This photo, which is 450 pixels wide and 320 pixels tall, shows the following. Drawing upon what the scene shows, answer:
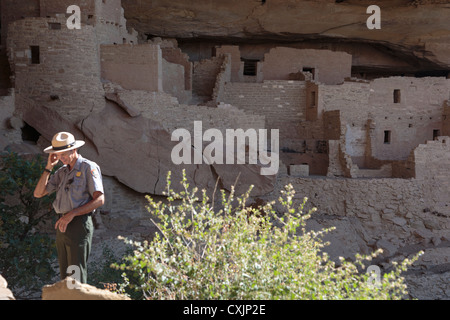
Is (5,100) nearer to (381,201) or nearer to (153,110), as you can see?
(153,110)

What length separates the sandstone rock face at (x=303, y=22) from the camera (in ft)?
49.1

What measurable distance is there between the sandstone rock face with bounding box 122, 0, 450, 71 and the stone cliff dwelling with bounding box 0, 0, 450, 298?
0.22 m

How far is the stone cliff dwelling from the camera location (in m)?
9.88

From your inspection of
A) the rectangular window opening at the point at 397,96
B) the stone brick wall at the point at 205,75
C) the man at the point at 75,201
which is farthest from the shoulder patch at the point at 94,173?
the rectangular window opening at the point at 397,96

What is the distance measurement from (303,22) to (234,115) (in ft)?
19.5

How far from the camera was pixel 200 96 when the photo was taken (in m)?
14.2

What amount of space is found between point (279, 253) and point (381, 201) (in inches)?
350

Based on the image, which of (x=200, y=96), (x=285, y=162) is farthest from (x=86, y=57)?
(x=285, y=162)

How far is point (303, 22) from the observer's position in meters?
15.7

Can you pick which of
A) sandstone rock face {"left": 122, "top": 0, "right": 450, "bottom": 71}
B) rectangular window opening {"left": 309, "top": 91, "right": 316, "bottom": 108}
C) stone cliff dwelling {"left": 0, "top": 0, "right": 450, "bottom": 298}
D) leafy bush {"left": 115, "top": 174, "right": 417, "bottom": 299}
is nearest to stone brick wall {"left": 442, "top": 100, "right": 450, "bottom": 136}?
stone cliff dwelling {"left": 0, "top": 0, "right": 450, "bottom": 298}

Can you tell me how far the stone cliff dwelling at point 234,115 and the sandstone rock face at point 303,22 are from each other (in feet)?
0.72

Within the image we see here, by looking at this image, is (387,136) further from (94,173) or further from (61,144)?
(61,144)

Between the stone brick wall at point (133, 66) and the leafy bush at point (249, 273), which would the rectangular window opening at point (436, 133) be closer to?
the stone brick wall at point (133, 66)

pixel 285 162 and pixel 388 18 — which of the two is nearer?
pixel 285 162
